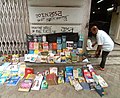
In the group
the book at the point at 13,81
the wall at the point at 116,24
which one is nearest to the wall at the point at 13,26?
the book at the point at 13,81

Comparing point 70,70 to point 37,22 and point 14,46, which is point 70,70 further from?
point 14,46

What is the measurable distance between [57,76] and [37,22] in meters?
1.20

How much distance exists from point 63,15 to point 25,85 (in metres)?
1.57

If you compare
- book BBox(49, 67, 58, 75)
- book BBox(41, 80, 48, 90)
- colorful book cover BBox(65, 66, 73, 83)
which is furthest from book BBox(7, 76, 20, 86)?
colorful book cover BBox(65, 66, 73, 83)

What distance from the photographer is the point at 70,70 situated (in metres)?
2.30

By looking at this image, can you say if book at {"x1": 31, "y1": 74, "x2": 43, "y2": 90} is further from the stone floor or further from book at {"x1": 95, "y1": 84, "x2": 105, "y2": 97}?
book at {"x1": 95, "y1": 84, "x2": 105, "y2": 97}

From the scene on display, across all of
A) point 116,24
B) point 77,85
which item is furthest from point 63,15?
point 116,24

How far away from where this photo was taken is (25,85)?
198 centimetres

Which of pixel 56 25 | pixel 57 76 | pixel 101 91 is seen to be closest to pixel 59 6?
pixel 56 25

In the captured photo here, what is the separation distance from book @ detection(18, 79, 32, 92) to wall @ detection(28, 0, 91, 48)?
3.44 ft

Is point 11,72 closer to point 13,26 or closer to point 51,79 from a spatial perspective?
point 51,79

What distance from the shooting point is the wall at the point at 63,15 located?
2.29 meters

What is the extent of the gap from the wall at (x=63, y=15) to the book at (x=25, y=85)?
105 centimetres

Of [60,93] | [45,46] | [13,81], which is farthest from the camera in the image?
[45,46]
